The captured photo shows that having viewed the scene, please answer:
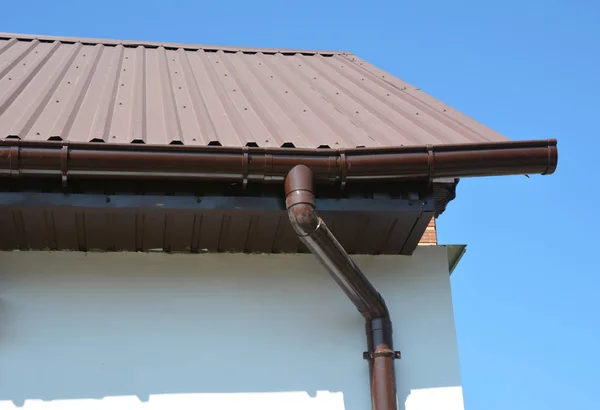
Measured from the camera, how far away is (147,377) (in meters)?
4.15

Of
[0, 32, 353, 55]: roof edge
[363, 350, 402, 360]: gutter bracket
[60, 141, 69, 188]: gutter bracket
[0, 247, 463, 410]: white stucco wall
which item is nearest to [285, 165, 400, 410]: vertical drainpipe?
[363, 350, 402, 360]: gutter bracket

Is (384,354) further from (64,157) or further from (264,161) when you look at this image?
(64,157)

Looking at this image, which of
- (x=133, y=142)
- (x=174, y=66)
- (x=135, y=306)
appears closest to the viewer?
(x=133, y=142)

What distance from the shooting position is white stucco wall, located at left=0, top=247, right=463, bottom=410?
4.11 m

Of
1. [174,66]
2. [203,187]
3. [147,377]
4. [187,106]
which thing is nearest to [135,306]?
[147,377]

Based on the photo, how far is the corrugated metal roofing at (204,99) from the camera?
4414 mm

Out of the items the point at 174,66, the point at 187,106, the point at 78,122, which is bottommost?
the point at 78,122

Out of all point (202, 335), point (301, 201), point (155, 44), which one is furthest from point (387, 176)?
point (155, 44)

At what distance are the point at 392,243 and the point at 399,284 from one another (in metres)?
0.24

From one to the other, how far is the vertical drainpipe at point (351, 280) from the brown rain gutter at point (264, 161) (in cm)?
13

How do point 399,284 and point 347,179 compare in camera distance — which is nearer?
point 347,179

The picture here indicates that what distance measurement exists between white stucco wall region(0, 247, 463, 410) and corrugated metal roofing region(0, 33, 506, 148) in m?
0.71

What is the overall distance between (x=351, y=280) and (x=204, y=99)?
6.02 ft

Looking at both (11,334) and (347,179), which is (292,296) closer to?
(347,179)
